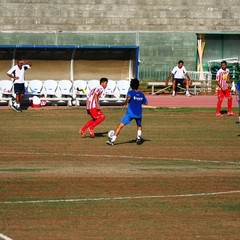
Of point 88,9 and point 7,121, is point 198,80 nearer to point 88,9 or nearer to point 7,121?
point 88,9

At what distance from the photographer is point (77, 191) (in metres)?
17.8

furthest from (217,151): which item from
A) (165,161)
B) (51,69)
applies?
(51,69)

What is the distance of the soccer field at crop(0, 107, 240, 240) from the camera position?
48.1 ft

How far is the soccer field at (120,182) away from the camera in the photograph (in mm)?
14648

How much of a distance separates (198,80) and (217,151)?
68.5ft

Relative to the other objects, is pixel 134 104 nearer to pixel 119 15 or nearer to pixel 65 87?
pixel 65 87

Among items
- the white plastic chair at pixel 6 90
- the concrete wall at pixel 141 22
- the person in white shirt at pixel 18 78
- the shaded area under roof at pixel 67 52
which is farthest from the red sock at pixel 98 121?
the concrete wall at pixel 141 22

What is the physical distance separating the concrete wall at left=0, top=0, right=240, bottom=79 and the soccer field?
16.6m

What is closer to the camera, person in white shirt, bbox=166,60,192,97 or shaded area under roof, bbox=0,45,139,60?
shaded area under roof, bbox=0,45,139,60

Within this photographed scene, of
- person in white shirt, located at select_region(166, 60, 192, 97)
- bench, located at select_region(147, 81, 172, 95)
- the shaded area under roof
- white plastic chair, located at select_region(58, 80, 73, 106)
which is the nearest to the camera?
white plastic chair, located at select_region(58, 80, 73, 106)

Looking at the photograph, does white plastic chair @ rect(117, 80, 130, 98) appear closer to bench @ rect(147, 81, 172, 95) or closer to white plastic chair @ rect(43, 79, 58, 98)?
white plastic chair @ rect(43, 79, 58, 98)

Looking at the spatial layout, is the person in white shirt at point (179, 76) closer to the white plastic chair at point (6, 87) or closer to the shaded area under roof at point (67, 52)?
the shaded area under roof at point (67, 52)

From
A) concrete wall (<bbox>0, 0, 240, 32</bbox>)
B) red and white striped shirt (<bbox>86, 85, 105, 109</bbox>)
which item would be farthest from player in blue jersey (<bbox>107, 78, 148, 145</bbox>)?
concrete wall (<bbox>0, 0, 240, 32</bbox>)

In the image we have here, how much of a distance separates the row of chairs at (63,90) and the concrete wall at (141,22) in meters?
9.80
